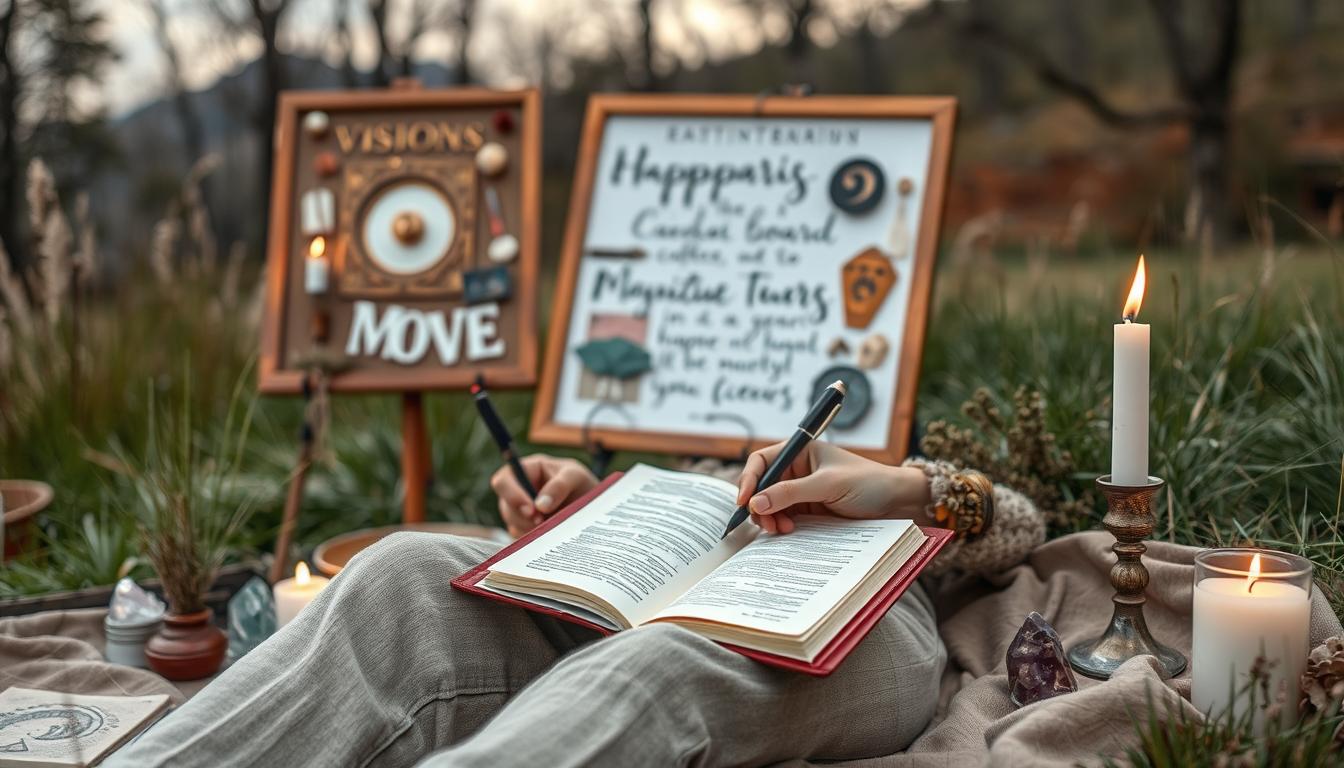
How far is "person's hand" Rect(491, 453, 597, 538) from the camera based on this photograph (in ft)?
6.34

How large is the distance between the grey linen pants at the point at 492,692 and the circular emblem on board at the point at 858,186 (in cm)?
113

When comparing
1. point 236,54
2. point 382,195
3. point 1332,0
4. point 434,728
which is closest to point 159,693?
point 434,728

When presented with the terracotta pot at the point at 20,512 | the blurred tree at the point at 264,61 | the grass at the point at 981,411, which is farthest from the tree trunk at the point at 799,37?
the terracotta pot at the point at 20,512

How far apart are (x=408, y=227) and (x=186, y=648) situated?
1100 mm

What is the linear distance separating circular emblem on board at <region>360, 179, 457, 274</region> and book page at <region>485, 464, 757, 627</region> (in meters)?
1.06

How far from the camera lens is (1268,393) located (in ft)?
8.34

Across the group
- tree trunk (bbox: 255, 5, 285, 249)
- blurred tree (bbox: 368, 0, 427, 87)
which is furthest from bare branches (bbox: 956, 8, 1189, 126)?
tree trunk (bbox: 255, 5, 285, 249)

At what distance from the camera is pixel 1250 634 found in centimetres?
132

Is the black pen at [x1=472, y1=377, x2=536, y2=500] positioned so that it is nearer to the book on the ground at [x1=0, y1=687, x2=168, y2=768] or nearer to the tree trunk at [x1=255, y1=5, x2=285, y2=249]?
the book on the ground at [x1=0, y1=687, x2=168, y2=768]

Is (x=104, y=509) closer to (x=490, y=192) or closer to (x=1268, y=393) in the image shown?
(x=490, y=192)

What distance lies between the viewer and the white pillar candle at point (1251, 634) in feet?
4.30

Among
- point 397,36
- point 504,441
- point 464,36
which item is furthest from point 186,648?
point 397,36

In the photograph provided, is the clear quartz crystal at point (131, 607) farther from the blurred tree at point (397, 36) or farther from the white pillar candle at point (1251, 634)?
the blurred tree at point (397, 36)

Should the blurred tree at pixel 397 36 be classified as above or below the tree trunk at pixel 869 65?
below
